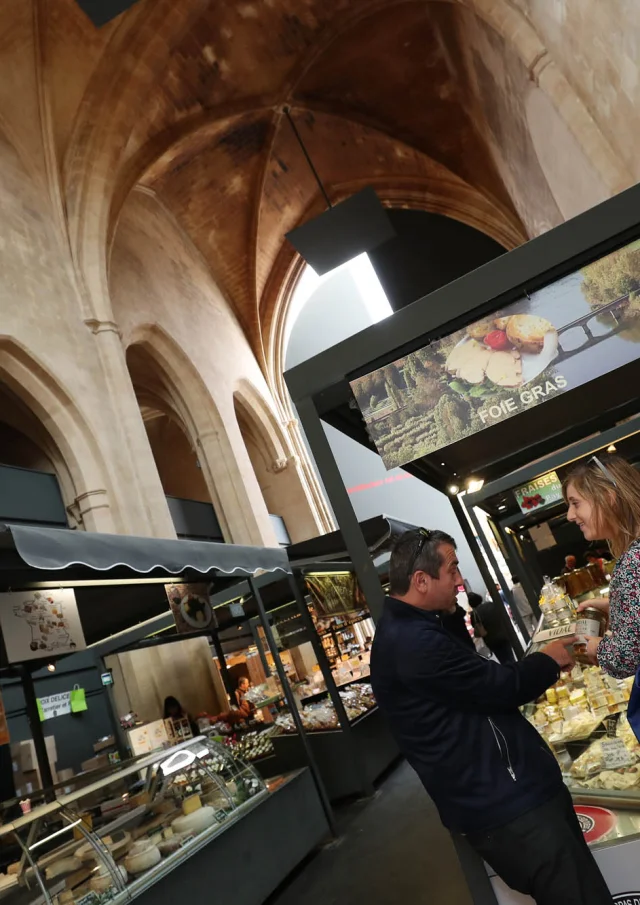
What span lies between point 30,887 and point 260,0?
13321 mm

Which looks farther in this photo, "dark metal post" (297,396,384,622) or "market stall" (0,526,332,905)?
"market stall" (0,526,332,905)

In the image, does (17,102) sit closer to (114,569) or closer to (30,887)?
(114,569)

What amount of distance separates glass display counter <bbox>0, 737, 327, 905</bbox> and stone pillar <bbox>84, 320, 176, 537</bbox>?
5233mm

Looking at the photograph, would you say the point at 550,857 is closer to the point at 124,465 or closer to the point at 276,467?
the point at 124,465

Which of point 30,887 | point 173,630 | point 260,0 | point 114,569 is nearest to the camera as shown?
point 30,887

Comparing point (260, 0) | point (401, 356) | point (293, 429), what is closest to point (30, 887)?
point (401, 356)

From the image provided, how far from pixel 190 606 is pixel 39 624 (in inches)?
54.4

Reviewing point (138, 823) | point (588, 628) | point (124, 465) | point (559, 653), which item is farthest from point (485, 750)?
point (124, 465)

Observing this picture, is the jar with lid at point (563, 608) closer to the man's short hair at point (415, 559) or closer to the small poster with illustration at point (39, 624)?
the man's short hair at point (415, 559)

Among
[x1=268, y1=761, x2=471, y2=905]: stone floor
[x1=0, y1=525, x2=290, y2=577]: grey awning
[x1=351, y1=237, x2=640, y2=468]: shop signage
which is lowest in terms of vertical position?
[x1=268, y1=761, x2=471, y2=905]: stone floor

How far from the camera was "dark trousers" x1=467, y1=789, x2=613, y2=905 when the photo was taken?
1.62 metres

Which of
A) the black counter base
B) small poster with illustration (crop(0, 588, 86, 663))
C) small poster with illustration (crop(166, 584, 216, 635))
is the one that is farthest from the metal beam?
small poster with illustration (crop(166, 584, 216, 635))

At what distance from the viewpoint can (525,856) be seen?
1.65m

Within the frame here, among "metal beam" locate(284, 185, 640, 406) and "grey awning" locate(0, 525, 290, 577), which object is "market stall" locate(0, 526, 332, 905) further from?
"metal beam" locate(284, 185, 640, 406)
